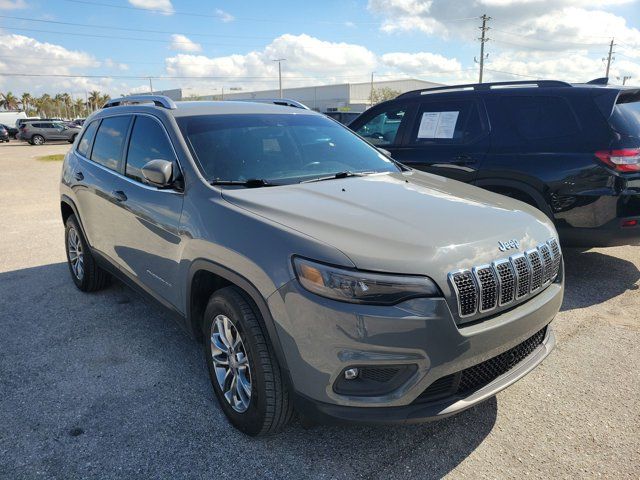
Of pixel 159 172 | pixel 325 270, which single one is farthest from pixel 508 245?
pixel 159 172

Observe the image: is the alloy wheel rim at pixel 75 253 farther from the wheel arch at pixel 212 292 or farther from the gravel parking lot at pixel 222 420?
the wheel arch at pixel 212 292

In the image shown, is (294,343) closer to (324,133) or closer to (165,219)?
(165,219)

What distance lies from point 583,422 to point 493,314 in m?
1.06

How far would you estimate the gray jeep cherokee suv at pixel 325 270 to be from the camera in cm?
206

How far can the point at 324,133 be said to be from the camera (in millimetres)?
3855

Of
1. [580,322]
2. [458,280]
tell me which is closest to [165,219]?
[458,280]

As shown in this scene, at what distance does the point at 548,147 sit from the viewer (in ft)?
15.5

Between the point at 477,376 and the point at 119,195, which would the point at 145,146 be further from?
the point at 477,376

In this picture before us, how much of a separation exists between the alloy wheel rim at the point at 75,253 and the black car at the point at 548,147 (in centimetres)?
364

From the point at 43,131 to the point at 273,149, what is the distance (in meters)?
37.0

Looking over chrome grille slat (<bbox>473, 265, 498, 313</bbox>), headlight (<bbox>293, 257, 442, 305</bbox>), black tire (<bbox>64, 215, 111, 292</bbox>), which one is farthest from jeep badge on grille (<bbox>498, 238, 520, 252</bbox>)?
black tire (<bbox>64, 215, 111, 292</bbox>)

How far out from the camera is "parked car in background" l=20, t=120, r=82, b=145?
33.8m

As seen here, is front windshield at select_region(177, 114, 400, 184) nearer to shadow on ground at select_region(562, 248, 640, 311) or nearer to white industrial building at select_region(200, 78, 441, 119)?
shadow on ground at select_region(562, 248, 640, 311)

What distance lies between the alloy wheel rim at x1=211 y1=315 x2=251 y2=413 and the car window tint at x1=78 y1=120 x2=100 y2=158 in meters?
2.79
